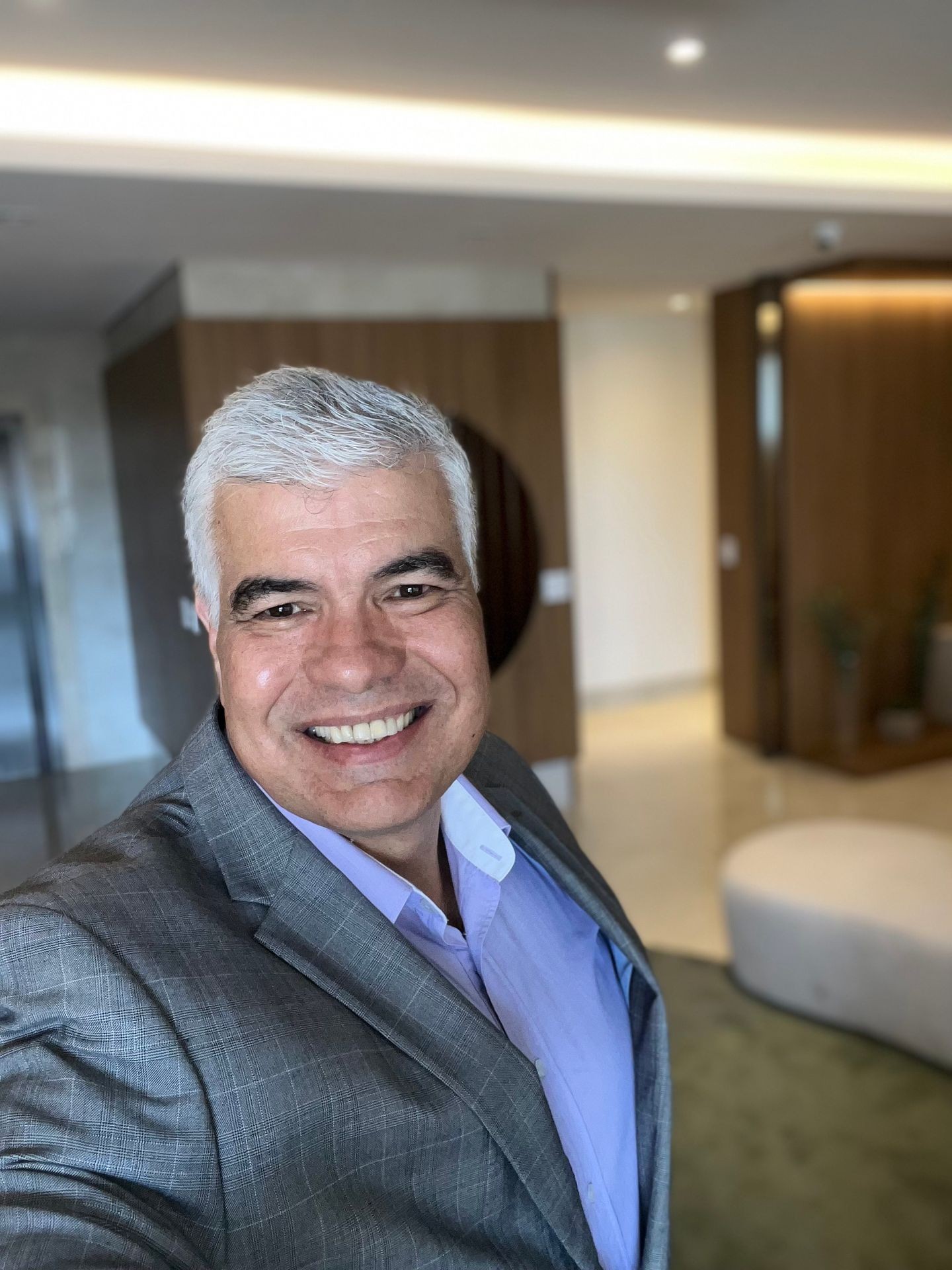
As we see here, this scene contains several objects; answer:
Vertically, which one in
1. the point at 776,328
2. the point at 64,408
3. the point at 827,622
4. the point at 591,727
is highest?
the point at 776,328

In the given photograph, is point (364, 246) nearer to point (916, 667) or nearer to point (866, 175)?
point (866, 175)

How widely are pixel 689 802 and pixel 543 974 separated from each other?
369 cm

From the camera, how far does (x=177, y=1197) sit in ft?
1.98

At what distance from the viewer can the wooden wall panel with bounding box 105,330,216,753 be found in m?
0.88

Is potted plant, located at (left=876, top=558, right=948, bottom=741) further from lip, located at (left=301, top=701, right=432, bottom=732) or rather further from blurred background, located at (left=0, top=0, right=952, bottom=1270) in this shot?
lip, located at (left=301, top=701, right=432, bottom=732)

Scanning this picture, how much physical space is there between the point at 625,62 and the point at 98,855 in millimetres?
2700

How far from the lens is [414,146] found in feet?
10.0

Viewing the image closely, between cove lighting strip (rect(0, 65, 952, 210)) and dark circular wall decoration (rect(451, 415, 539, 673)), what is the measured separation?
70.9 inches

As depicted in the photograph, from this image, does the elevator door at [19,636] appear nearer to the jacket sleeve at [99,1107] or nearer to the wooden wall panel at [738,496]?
the jacket sleeve at [99,1107]

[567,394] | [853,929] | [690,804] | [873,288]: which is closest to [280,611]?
[853,929]

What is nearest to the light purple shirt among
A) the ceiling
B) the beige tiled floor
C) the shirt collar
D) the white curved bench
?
the shirt collar

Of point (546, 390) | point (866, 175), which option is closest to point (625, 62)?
point (546, 390)

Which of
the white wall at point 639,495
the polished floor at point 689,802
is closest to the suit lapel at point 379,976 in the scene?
the polished floor at point 689,802

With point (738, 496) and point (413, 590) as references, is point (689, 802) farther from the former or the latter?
point (413, 590)
